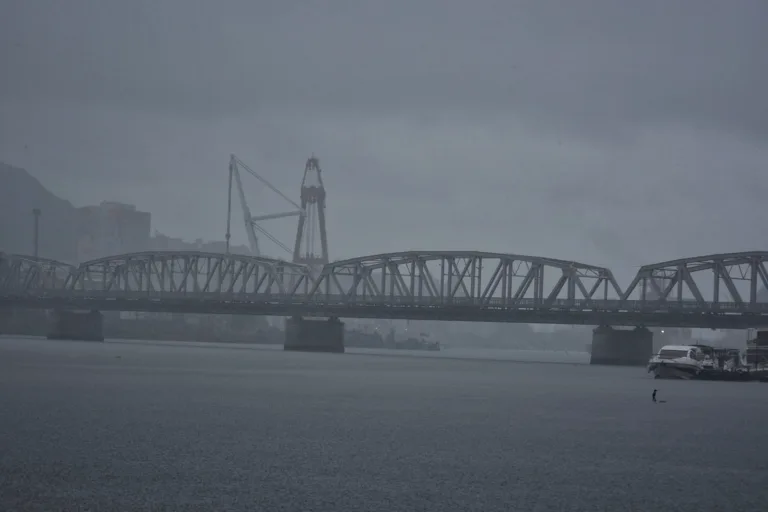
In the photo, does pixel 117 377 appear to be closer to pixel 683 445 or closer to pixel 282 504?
pixel 683 445

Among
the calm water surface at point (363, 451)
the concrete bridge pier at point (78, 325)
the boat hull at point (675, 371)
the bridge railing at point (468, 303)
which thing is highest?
the bridge railing at point (468, 303)

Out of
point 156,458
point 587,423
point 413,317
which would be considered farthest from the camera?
point 413,317

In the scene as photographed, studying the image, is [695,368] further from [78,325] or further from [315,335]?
[78,325]

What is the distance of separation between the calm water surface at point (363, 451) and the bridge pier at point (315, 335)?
104 m

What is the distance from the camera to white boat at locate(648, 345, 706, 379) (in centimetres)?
10125

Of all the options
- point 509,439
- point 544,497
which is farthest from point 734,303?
point 544,497

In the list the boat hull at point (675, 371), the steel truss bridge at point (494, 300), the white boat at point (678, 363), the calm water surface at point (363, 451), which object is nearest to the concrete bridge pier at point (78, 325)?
the steel truss bridge at point (494, 300)

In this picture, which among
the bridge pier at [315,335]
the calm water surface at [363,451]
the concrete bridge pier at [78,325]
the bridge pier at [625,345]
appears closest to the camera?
the calm water surface at [363,451]

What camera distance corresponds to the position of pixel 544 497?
2975 cm

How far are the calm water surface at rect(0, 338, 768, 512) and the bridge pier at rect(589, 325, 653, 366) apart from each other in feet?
265

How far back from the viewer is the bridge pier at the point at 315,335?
568 ft

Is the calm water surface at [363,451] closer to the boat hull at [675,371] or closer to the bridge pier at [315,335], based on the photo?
the boat hull at [675,371]

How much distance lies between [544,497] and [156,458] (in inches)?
438

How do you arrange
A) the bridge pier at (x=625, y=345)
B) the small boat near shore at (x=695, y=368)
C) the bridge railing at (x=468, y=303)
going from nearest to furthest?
1. the small boat near shore at (x=695, y=368)
2. the bridge railing at (x=468, y=303)
3. the bridge pier at (x=625, y=345)
